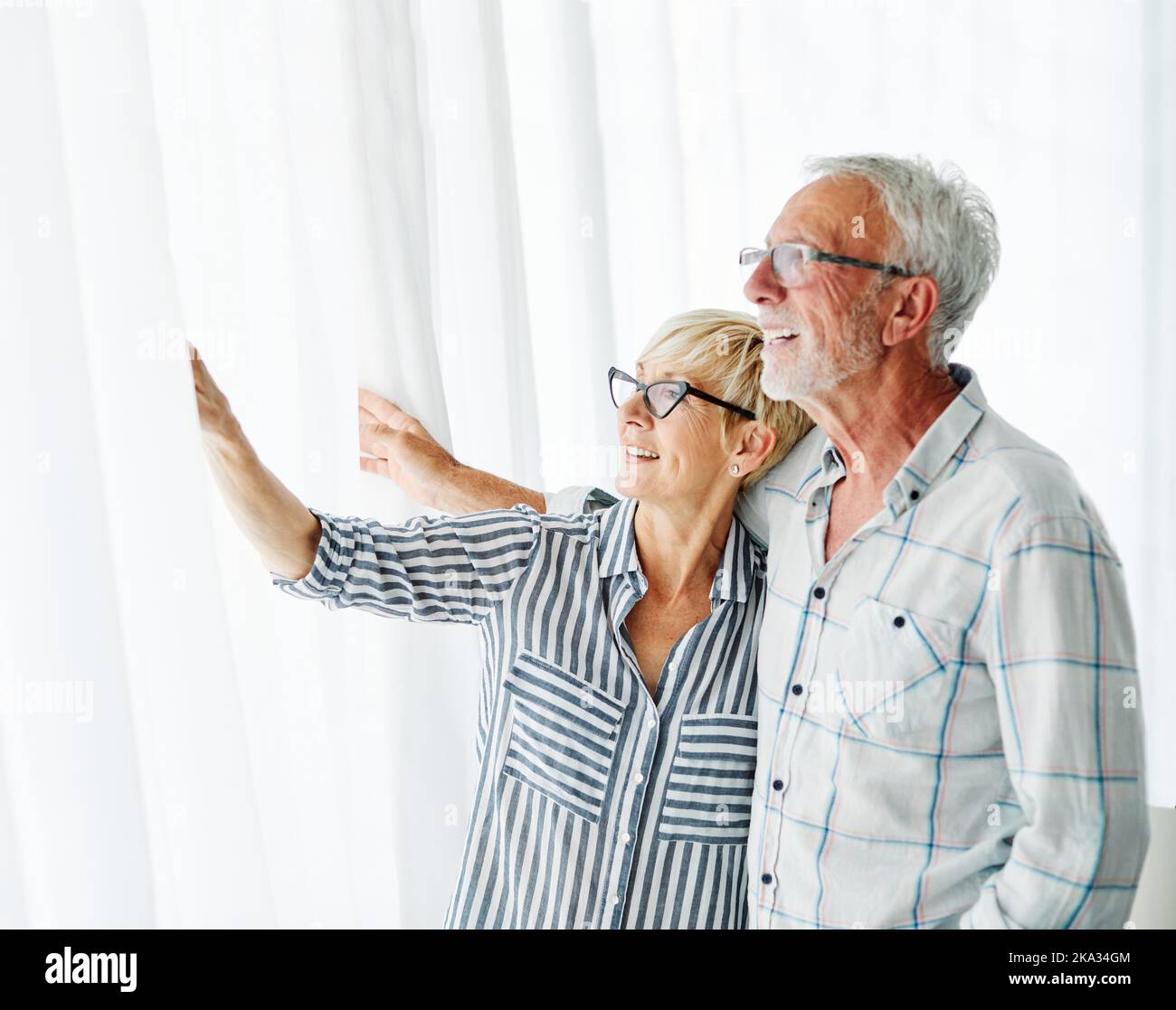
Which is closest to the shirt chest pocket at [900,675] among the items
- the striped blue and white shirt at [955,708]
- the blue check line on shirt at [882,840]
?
the striped blue and white shirt at [955,708]

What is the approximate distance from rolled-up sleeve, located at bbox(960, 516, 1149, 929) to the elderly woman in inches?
12.1

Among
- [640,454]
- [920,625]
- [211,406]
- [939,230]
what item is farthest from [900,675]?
[211,406]

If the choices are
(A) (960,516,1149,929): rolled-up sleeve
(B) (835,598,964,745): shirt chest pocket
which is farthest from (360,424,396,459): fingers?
(A) (960,516,1149,929): rolled-up sleeve

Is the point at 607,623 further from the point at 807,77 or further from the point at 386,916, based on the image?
the point at 807,77

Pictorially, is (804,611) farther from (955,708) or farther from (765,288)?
(765,288)

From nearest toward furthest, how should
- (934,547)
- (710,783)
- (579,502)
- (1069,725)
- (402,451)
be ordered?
(1069,725), (934,547), (710,783), (402,451), (579,502)

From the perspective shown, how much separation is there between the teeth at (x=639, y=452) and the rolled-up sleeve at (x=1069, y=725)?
39 cm

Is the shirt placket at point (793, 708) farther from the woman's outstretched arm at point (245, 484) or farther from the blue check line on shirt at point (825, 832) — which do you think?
the woman's outstretched arm at point (245, 484)

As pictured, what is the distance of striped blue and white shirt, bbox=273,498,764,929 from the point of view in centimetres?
122

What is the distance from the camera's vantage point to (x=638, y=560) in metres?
1.29

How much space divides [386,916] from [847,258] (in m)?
0.93

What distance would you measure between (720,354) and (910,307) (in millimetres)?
213
